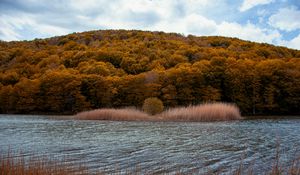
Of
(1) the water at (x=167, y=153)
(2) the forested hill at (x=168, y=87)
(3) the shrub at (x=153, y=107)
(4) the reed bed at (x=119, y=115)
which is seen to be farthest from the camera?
(2) the forested hill at (x=168, y=87)

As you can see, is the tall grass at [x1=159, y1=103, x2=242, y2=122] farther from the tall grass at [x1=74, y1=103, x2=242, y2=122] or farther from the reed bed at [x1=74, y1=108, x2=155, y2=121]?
the reed bed at [x1=74, y1=108, x2=155, y2=121]

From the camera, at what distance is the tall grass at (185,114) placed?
94.1 ft

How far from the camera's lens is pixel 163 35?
108 meters

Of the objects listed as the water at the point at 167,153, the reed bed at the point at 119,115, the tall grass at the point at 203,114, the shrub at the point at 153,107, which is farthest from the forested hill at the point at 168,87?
the water at the point at 167,153

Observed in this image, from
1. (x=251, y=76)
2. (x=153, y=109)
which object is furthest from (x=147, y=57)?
(x=153, y=109)

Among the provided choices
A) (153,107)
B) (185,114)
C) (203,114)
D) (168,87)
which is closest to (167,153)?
(203,114)

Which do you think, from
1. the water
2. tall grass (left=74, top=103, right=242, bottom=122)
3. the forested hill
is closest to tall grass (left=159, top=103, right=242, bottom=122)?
tall grass (left=74, top=103, right=242, bottom=122)

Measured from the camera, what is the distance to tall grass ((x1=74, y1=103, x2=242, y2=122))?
1129 inches

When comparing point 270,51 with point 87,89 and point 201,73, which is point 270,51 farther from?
point 87,89

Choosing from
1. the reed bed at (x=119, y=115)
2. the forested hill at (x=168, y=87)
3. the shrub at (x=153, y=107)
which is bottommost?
the reed bed at (x=119, y=115)

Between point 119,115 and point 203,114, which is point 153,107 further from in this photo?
point 203,114

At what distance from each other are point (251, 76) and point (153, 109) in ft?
89.6

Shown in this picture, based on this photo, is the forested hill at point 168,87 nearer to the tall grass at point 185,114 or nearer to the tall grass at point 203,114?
the tall grass at point 185,114

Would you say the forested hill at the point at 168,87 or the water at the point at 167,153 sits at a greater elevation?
the forested hill at the point at 168,87
